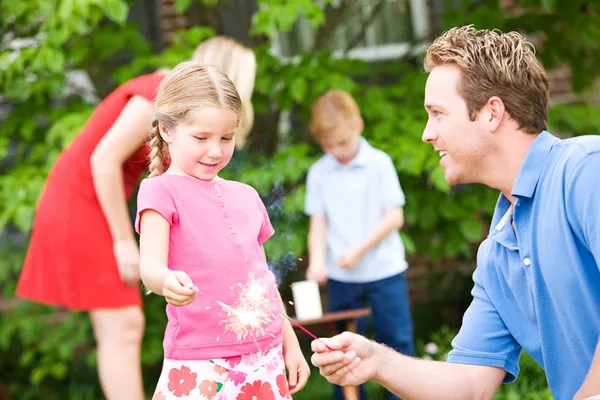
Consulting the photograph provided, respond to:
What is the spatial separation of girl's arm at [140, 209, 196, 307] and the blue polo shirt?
0.84 metres

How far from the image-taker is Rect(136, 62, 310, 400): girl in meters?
2.01

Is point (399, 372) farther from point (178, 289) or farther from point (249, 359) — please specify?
point (178, 289)

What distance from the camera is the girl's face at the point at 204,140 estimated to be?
2.01 meters

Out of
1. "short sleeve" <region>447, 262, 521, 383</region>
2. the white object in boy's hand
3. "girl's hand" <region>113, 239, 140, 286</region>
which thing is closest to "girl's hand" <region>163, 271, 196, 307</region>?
"short sleeve" <region>447, 262, 521, 383</region>

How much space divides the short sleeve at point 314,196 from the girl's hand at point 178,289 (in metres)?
2.65

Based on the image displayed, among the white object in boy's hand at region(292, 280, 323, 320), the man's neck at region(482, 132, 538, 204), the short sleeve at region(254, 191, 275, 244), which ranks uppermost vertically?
the man's neck at region(482, 132, 538, 204)

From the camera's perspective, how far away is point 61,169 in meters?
3.37

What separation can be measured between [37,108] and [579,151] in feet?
12.3

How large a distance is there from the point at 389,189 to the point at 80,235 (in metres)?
1.61

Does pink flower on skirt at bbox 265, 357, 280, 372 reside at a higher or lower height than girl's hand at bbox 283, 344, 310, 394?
higher

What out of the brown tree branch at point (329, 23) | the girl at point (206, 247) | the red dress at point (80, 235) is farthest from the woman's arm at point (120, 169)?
the brown tree branch at point (329, 23)

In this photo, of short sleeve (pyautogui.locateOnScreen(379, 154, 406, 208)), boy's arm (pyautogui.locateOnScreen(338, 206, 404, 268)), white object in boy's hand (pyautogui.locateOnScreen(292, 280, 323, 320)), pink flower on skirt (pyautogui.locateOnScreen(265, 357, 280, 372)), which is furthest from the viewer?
short sleeve (pyautogui.locateOnScreen(379, 154, 406, 208))

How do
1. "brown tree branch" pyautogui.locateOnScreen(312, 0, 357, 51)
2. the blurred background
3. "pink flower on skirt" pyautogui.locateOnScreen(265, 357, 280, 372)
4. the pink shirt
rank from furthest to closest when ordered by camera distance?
"brown tree branch" pyautogui.locateOnScreen(312, 0, 357, 51) → the blurred background → "pink flower on skirt" pyautogui.locateOnScreen(265, 357, 280, 372) → the pink shirt

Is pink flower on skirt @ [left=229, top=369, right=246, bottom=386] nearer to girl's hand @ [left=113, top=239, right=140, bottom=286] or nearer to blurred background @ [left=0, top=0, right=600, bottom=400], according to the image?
girl's hand @ [left=113, top=239, right=140, bottom=286]
